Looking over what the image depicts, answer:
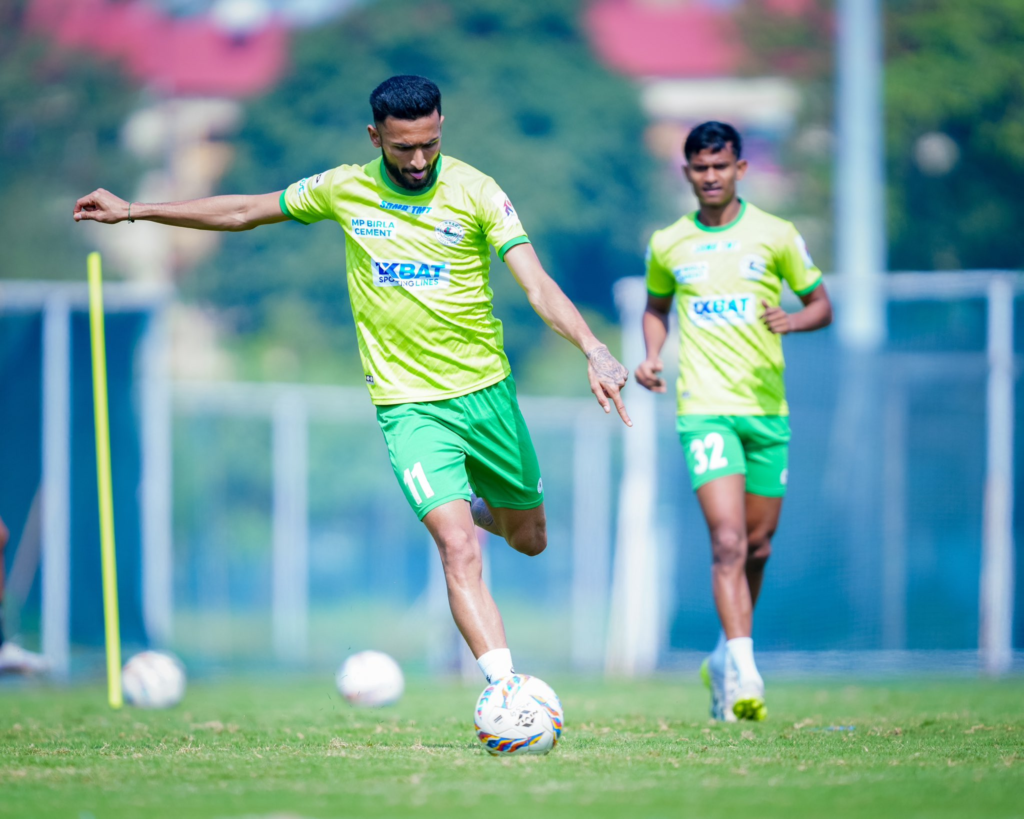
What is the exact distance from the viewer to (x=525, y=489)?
6805 mm

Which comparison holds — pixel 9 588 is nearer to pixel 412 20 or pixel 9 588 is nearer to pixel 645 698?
pixel 645 698

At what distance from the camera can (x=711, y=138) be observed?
7.74 m

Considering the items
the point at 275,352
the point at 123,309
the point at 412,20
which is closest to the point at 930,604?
the point at 123,309

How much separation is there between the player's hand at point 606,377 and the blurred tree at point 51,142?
31.5 meters

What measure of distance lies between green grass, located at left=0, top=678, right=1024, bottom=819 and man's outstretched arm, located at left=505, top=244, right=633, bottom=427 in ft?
4.44

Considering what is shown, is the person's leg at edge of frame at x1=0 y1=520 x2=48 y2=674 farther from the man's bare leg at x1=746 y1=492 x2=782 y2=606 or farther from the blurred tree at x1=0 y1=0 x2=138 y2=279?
the blurred tree at x1=0 y1=0 x2=138 y2=279

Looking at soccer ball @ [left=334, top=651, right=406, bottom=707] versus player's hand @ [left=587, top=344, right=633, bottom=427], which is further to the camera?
soccer ball @ [left=334, top=651, right=406, bottom=707]

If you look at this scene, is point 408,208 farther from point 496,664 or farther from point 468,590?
point 496,664

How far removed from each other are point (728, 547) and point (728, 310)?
125 cm

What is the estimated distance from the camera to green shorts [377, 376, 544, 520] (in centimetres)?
616

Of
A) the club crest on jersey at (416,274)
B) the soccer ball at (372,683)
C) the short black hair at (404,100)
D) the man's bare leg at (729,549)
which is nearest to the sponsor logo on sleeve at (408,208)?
the club crest on jersey at (416,274)

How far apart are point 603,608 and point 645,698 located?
914 cm

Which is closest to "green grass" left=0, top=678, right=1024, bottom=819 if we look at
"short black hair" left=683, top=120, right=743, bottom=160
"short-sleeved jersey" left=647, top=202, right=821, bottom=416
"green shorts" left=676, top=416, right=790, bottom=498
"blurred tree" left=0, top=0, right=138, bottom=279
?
"green shorts" left=676, top=416, right=790, bottom=498

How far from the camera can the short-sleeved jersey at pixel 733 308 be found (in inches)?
306
